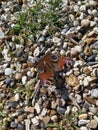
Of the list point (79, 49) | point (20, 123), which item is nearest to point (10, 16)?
point (79, 49)

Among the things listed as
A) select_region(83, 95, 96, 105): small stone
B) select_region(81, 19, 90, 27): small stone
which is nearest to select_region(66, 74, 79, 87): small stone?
select_region(83, 95, 96, 105): small stone

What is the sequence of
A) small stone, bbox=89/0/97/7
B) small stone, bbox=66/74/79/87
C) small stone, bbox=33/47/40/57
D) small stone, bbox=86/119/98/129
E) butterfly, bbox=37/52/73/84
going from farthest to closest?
1. small stone, bbox=89/0/97/7
2. small stone, bbox=33/47/40/57
3. small stone, bbox=66/74/79/87
4. butterfly, bbox=37/52/73/84
5. small stone, bbox=86/119/98/129

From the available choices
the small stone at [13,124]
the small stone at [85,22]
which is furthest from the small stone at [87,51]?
the small stone at [13,124]

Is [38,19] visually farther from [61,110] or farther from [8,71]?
[61,110]

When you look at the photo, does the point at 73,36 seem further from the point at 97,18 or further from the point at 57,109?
the point at 57,109

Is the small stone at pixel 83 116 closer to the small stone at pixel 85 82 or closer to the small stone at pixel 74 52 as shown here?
the small stone at pixel 85 82

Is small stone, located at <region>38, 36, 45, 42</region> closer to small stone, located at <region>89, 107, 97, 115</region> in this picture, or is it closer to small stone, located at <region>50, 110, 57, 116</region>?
small stone, located at <region>50, 110, 57, 116</region>
